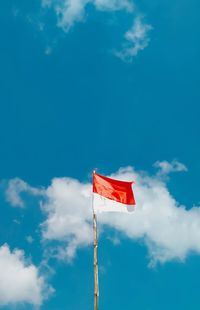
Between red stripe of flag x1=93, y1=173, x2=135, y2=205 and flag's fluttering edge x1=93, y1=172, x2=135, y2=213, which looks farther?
red stripe of flag x1=93, y1=173, x2=135, y2=205

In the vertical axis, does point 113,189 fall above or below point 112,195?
above

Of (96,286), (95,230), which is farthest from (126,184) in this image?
(96,286)

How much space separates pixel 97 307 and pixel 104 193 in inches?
473

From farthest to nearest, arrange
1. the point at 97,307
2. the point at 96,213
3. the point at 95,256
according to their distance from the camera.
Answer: the point at 96,213, the point at 95,256, the point at 97,307

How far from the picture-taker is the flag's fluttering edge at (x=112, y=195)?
1866 inches

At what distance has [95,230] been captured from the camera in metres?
43.8

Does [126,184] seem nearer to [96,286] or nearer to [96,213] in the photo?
[96,213]

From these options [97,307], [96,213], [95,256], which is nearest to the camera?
[97,307]

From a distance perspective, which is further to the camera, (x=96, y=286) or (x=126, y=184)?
(x=126, y=184)

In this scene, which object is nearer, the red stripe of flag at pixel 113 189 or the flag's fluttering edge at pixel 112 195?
the flag's fluttering edge at pixel 112 195

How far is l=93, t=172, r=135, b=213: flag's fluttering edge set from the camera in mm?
47406

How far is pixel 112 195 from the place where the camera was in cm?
4812

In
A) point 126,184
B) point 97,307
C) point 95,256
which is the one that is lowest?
point 97,307

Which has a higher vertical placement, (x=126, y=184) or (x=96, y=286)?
(x=126, y=184)
